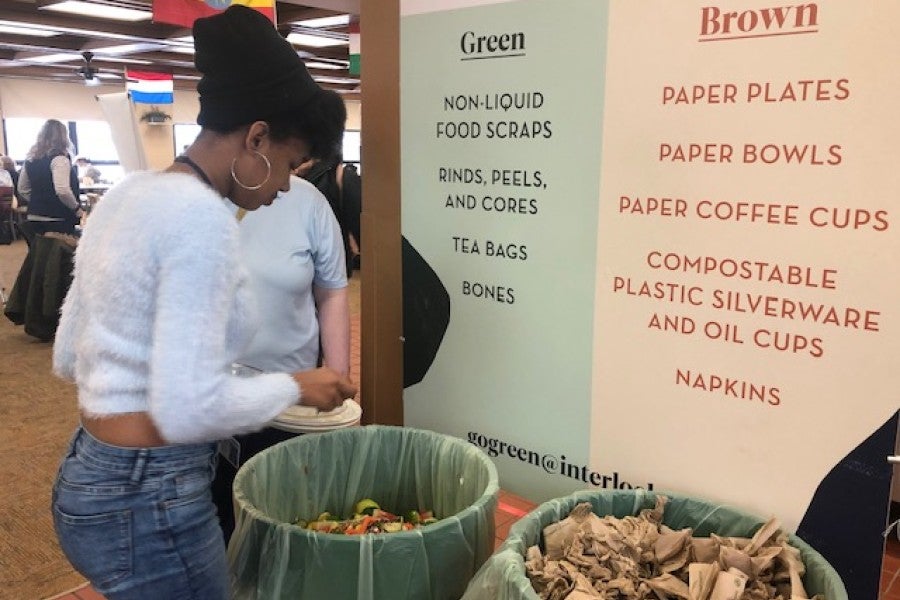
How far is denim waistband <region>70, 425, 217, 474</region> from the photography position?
1069 mm

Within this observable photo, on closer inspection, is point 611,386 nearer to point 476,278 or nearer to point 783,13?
point 476,278

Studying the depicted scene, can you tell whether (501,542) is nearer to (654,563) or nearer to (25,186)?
(654,563)

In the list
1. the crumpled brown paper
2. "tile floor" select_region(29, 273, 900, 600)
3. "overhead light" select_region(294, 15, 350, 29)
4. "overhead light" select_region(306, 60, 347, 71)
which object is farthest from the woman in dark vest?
the crumpled brown paper

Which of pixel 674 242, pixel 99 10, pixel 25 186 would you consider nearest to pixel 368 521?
pixel 674 242

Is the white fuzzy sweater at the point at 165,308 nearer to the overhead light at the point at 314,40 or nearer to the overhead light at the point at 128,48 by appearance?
the overhead light at the point at 314,40

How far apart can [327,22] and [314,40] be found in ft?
4.61

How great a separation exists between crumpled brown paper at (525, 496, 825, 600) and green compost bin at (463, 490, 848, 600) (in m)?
0.02

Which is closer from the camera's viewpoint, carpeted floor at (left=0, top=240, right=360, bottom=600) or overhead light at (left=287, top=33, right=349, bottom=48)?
carpeted floor at (left=0, top=240, right=360, bottom=600)

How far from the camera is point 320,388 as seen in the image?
4.03 ft

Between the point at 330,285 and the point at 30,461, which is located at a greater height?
the point at 330,285

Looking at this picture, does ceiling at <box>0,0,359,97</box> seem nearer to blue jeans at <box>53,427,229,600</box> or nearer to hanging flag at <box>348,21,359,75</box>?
hanging flag at <box>348,21,359,75</box>

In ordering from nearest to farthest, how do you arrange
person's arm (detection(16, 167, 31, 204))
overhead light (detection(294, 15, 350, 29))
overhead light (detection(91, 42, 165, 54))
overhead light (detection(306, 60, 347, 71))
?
overhead light (detection(294, 15, 350, 29))
person's arm (detection(16, 167, 31, 204))
overhead light (detection(91, 42, 165, 54))
overhead light (detection(306, 60, 347, 71))

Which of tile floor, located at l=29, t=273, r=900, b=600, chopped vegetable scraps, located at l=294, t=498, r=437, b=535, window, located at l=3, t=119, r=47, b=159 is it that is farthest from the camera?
window, located at l=3, t=119, r=47, b=159

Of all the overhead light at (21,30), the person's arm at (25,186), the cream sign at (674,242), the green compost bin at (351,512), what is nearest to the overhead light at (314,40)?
the overhead light at (21,30)
